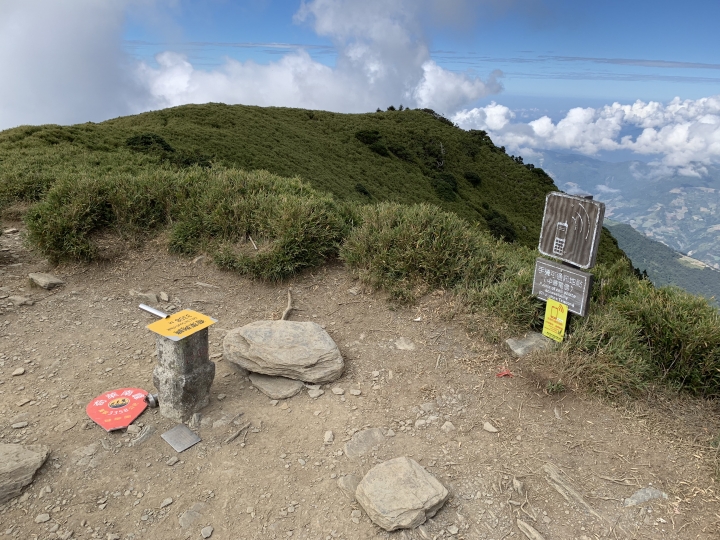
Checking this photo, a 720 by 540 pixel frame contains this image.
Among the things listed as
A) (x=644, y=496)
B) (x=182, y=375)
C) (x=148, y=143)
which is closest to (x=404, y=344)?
(x=182, y=375)

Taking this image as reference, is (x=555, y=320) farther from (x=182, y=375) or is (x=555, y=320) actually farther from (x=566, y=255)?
(x=182, y=375)

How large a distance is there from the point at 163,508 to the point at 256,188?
592 centimetres

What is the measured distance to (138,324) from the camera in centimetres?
576

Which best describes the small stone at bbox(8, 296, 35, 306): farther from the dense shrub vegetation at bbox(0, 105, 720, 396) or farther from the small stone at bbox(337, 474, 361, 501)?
the small stone at bbox(337, 474, 361, 501)

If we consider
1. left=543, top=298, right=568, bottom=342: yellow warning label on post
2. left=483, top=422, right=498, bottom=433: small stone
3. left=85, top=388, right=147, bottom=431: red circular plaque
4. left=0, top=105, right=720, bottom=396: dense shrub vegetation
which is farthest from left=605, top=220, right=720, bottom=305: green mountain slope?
left=85, top=388, right=147, bottom=431: red circular plaque

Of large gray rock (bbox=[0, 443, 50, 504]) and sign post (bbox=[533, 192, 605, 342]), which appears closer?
large gray rock (bbox=[0, 443, 50, 504])

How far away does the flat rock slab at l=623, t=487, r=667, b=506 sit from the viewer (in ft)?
11.0

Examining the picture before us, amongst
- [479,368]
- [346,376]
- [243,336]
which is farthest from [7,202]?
[479,368]

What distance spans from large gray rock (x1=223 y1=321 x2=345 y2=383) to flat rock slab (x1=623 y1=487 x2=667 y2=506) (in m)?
2.66

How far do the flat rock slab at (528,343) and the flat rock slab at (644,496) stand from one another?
1.56 meters

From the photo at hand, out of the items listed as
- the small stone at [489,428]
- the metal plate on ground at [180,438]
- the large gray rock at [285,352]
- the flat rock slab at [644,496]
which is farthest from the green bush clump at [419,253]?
the metal plate on ground at [180,438]

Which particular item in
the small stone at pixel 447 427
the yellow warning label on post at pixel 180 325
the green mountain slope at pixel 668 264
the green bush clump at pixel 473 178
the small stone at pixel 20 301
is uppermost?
the green bush clump at pixel 473 178

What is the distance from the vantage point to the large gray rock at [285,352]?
4562mm

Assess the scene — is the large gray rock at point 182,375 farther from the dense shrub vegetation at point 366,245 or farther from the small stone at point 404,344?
the dense shrub vegetation at point 366,245
